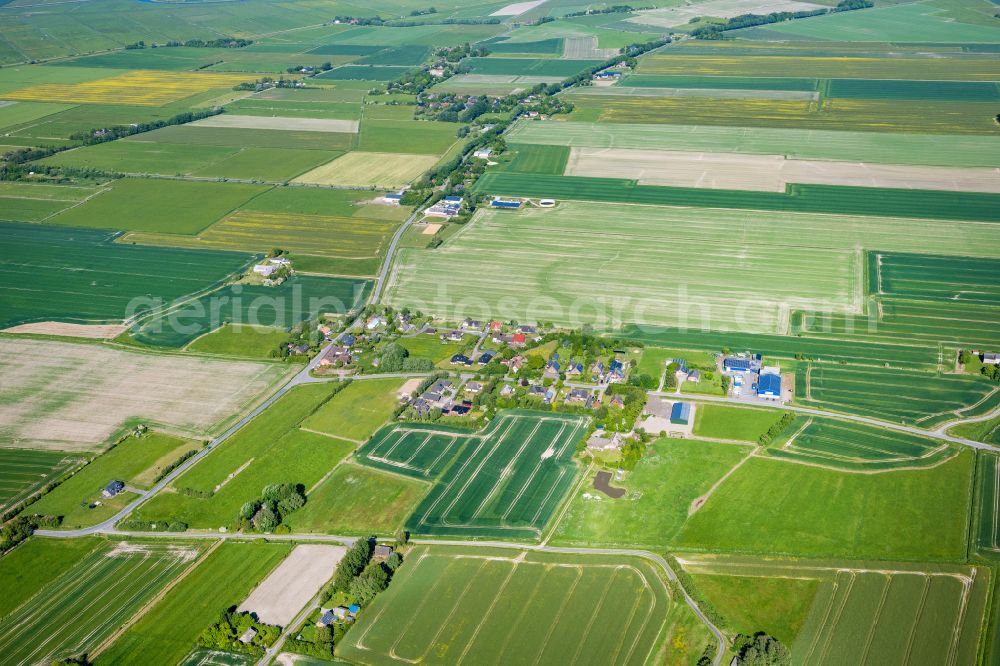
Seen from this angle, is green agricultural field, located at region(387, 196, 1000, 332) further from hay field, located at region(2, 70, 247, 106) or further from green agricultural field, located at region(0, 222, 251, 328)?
hay field, located at region(2, 70, 247, 106)

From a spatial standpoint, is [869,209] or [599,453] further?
[869,209]

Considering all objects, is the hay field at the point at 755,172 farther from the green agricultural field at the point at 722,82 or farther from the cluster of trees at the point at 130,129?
the cluster of trees at the point at 130,129

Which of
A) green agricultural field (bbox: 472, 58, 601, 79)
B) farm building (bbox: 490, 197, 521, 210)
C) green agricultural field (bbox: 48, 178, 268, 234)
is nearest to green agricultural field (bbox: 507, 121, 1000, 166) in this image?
farm building (bbox: 490, 197, 521, 210)

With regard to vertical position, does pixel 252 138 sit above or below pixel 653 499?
above

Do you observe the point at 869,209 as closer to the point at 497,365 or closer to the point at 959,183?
the point at 959,183

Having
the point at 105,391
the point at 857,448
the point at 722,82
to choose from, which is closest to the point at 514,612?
the point at 857,448

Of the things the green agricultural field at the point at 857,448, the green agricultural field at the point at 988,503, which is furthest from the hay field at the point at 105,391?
the green agricultural field at the point at 988,503

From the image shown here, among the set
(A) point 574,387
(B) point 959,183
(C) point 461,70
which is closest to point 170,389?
(A) point 574,387

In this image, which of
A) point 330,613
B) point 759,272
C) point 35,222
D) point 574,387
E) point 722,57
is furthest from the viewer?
point 722,57

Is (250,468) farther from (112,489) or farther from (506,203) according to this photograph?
(506,203)
